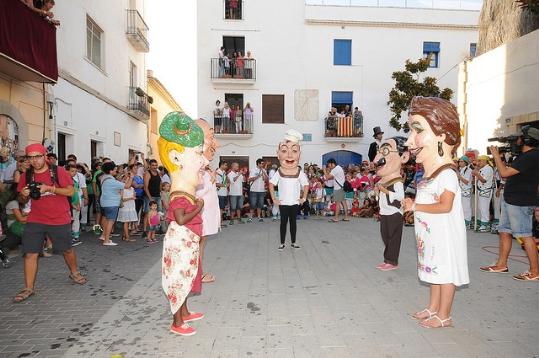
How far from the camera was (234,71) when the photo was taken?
21.5 meters

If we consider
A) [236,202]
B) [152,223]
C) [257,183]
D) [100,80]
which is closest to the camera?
[152,223]

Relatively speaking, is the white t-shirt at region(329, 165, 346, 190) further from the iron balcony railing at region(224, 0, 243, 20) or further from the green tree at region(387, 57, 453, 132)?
the iron balcony railing at region(224, 0, 243, 20)

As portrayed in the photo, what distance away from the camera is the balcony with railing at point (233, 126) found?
21281 millimetres

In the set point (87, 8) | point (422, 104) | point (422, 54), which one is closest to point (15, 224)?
point (422, 104)

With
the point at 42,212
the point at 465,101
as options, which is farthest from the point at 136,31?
the point at 42,212

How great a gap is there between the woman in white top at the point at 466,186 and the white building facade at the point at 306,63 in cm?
1118

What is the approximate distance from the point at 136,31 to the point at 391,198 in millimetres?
14900

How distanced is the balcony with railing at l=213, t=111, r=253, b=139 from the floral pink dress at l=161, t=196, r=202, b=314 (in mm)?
17775

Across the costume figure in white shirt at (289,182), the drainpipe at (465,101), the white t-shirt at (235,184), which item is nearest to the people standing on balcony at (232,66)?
the white t-shirt at (235,184)

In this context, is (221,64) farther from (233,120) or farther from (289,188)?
(289,188)

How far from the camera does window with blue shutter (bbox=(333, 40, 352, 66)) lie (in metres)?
22.3

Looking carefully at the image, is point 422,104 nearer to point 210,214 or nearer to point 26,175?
point 210,214

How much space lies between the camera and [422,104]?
3.89 m

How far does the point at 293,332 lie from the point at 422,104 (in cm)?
242
